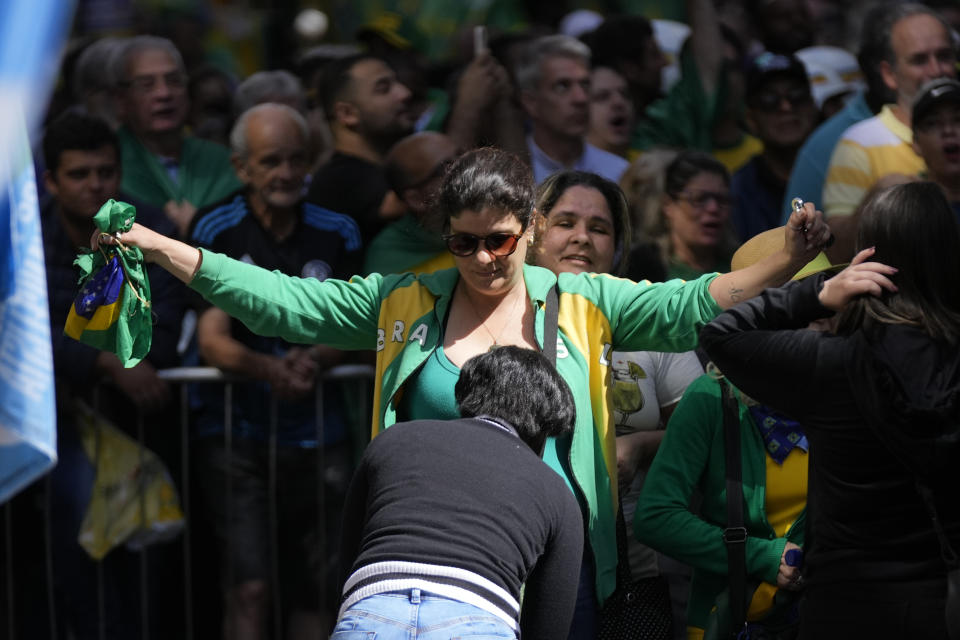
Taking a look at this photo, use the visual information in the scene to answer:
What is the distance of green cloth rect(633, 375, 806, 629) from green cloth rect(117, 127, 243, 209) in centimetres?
292

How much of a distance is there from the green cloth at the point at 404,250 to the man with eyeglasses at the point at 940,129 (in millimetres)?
1972

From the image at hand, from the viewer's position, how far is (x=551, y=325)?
3992 millimetres

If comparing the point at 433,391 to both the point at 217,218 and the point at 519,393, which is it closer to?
the point at 519,393

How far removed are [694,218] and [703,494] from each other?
5.92ft

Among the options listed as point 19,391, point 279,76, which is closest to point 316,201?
point 279,76

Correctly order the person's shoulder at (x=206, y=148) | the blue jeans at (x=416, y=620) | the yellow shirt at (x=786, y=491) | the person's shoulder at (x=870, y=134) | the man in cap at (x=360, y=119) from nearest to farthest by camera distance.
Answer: the blue jeans at (x=416, y=620) → the yellow shirt at (x=786, y=491) → the person's shoulder at (x=870, y=134) → the man in cap at (x=360, y=119) → the person's shoulder at (x=206, y=148)

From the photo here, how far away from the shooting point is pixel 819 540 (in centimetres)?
360

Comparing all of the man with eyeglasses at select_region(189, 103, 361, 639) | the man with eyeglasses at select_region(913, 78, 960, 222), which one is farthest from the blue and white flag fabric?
the man with eyeglasses at select_region(913, 78, 960, 222)

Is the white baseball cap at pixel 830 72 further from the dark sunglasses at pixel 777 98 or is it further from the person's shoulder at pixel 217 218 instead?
the person's shoulder at pixel 217 218

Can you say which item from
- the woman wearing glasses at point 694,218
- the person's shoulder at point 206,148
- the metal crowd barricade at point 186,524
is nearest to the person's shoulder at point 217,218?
the metal crowd barricade at point 186,524

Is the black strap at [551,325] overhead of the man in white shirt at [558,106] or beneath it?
beneath

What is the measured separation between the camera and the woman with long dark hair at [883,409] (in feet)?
11.2

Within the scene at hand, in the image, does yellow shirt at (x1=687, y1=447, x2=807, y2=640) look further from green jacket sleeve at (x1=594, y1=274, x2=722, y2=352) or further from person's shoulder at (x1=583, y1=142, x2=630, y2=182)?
person's shoulder at (x1=583, y1=142, x2=630, y2=182)

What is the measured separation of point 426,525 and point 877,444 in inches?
42.5
